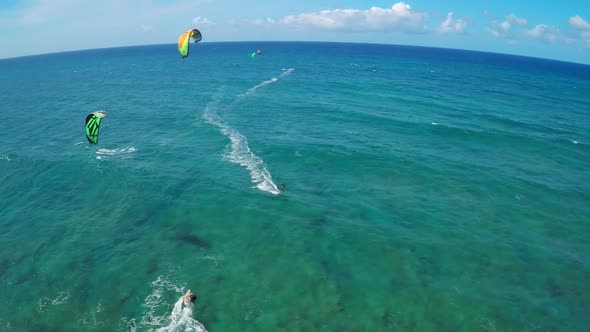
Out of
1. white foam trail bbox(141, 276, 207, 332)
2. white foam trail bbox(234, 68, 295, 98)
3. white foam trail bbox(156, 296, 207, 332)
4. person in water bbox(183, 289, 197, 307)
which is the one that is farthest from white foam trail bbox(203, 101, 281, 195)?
white foam trail bbox(234, 68, 295, 98)

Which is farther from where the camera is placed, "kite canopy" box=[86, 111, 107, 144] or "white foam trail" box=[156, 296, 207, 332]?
"kite canopy" box=[86, 111, 107, 144]

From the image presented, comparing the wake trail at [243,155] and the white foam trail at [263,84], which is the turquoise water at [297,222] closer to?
the wake trail at [243,155]

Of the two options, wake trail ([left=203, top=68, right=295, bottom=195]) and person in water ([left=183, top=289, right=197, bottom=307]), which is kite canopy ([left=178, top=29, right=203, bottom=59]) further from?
person in water ([left=183, top=289, right=197, bottom=307])

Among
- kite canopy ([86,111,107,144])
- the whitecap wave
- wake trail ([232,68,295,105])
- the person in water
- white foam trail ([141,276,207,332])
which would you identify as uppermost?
wake trail ([232,68,295,105])

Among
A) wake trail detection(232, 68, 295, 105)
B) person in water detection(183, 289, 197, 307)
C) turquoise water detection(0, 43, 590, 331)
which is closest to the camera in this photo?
person in water detection(183, 289, 197, 307)

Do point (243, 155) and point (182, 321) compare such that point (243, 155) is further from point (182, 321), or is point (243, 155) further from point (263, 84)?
point (263, 84)

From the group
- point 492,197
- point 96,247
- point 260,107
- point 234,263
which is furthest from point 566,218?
point 260,107
